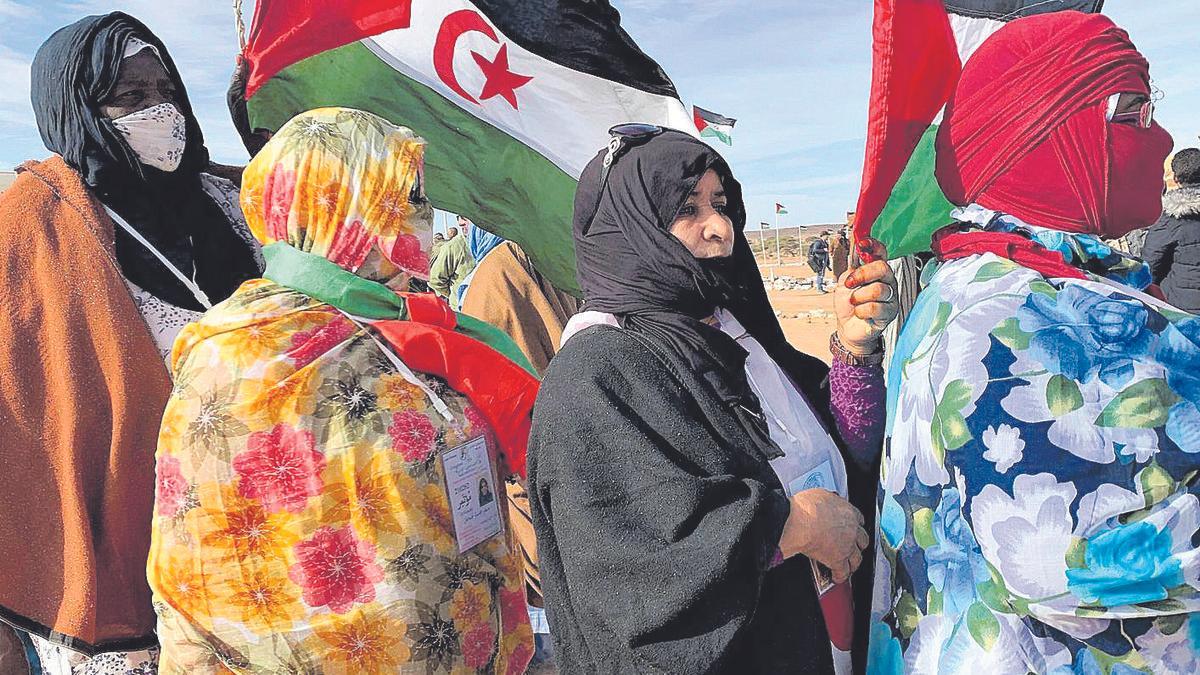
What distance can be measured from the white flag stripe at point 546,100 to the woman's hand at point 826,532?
1.97 m

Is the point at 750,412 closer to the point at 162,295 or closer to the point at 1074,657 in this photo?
the point at 1074,657

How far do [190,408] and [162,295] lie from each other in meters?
0.68

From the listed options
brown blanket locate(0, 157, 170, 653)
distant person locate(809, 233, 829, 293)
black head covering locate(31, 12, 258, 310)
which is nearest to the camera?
brown blanket locate(0, 157, 170, 653)

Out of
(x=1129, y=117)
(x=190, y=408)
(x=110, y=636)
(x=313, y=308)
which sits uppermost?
(x=1129, y=117)

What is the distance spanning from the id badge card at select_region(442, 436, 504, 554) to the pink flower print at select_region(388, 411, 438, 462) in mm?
52

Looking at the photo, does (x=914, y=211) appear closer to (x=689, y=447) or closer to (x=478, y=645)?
(x=689, y=447)

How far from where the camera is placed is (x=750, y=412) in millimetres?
1815

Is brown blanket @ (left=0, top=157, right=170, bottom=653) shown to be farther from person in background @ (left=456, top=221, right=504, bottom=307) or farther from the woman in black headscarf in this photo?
person in background @ (left=456, top=221, right=504, bottom=307)

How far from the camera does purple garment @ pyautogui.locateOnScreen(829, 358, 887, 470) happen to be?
6.61 feet

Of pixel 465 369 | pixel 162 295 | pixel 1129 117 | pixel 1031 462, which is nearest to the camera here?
pixel 1031 462

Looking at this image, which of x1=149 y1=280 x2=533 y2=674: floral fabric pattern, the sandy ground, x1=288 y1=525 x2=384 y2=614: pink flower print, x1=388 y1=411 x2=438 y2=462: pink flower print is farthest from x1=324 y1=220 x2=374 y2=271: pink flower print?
the sandy ground

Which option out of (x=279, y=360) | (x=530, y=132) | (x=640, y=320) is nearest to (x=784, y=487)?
(x=640, y=320)

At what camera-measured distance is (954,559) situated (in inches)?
65.9

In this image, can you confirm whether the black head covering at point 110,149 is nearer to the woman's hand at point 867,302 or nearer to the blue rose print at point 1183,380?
the woman's hand at point 867,302
